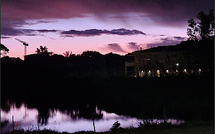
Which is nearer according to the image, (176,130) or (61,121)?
(176,130)

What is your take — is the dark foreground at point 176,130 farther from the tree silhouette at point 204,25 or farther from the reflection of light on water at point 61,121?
the tree silhouette at point 204,25

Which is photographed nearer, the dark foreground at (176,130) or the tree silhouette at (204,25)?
the dark foreground at (176,130)

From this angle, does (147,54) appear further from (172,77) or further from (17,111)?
(17,111)

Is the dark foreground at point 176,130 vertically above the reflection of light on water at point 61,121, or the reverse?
the dark foreground at point 176,130

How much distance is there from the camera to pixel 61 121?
26266 millimetres

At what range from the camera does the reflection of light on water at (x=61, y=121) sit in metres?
21.8

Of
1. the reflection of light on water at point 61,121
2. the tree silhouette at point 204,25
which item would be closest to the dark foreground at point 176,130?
the reflection of light on water at point 61,121

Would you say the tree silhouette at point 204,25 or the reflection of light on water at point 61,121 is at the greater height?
the tree silhouette at point 204,25

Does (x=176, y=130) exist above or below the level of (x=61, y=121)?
above

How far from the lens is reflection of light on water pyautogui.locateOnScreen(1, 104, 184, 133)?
21.8 metres

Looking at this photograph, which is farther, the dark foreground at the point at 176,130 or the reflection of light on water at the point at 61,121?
the reflection of light on water at the point at 61,121

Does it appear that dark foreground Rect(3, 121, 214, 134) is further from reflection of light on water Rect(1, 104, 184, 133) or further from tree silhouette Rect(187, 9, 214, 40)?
tree silhouette Rect(187, 9, 214, 40)

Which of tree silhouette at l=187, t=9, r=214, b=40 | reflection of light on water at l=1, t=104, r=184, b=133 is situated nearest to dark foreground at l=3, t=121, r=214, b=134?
reflection of light on water at l=1, t=104, r=184, b=133

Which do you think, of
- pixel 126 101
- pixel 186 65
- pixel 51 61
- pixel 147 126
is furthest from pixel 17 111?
pixel 51 61
